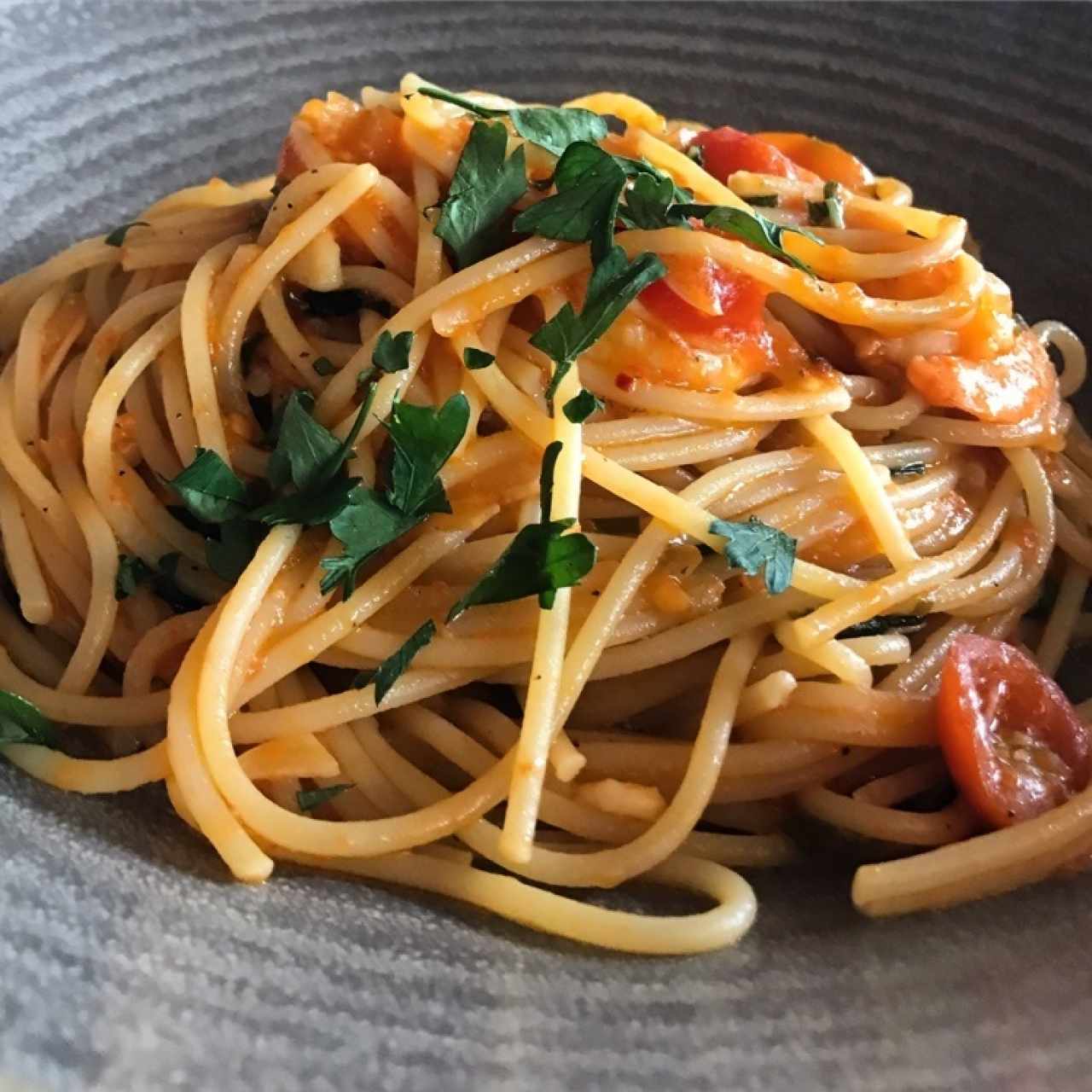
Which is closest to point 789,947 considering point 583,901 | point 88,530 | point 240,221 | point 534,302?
point 583,901

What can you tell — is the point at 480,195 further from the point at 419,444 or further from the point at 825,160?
the point at 825,160

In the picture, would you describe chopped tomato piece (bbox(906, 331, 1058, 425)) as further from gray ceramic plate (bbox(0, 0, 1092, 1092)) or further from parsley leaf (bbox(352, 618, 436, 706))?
parsley leaf (bbox(352, 618, 436, 706))

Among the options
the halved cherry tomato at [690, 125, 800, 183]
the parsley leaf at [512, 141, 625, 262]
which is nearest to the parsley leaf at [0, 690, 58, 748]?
the parsley leaf at [512, 141, 625, 262]

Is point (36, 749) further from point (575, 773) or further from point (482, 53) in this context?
point (482, 53)

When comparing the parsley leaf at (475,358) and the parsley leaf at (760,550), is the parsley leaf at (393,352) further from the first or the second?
the parsley leaf at (760,550)

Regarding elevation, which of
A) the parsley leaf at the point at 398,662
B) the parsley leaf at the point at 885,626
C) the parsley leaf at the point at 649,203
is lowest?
the parsley leaf at the point at 885,626

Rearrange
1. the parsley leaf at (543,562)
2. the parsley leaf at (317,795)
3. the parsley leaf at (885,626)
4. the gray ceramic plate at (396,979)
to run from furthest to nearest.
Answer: the parsley leaf at (885,626), the parsley leaf at (317,795), the parsley leaf at (543,562), the gray ceramic plate at (396,979)

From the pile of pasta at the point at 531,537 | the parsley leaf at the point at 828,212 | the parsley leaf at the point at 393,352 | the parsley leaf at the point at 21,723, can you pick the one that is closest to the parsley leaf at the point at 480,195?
the pile of pasta at the point at 531,537
